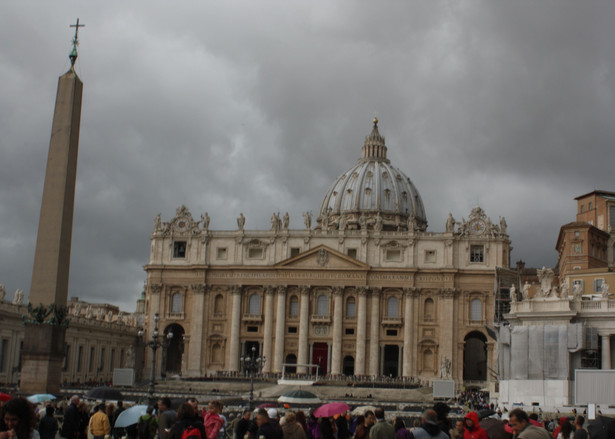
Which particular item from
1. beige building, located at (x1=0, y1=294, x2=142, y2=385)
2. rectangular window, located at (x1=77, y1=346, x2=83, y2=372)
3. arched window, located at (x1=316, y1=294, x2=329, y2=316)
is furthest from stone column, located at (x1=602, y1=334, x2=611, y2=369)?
rectangular window, located at (x1=77, y1=346, x2=83, y2=372)

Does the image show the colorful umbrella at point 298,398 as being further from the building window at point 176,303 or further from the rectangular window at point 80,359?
the building window at point 176,303

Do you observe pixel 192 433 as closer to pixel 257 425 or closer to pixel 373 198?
pixel 257 425

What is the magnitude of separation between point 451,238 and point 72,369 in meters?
36.8

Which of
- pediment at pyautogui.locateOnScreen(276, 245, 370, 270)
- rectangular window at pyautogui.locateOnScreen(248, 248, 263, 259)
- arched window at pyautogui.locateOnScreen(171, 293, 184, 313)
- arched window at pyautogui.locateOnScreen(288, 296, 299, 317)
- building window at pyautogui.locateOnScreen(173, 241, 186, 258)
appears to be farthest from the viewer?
building window at pyautogui.locateOnScreen(173, 241, 186, 258)

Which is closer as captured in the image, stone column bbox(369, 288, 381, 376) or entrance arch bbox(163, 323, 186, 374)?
stone column bbox(369, 288, 381, 376)

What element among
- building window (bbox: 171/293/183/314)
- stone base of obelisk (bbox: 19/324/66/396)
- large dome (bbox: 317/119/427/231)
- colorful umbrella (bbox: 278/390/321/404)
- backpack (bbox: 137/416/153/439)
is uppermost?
large dome (bbox: 317/119/427/231)

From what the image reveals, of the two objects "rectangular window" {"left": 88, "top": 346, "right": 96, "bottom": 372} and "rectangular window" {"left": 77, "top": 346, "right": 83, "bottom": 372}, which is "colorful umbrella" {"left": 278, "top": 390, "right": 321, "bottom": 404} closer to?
"rectangular window" {"left": 77, "top": 346, "right": 83, "bottom": 372}

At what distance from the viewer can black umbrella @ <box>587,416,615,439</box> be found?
13685 millimetres

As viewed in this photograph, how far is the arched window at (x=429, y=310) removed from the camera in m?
80.1

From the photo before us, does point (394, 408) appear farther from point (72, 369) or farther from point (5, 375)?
point (72, 369)

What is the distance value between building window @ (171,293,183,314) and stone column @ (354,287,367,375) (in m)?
18.1

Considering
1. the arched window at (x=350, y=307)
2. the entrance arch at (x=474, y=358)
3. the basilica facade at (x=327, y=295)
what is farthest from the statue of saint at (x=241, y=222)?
the entrance arch at (x=474, y=358)

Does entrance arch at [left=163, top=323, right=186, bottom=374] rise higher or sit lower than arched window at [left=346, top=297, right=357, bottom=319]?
lower

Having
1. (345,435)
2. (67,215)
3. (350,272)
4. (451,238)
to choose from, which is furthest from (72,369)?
(345,435)
